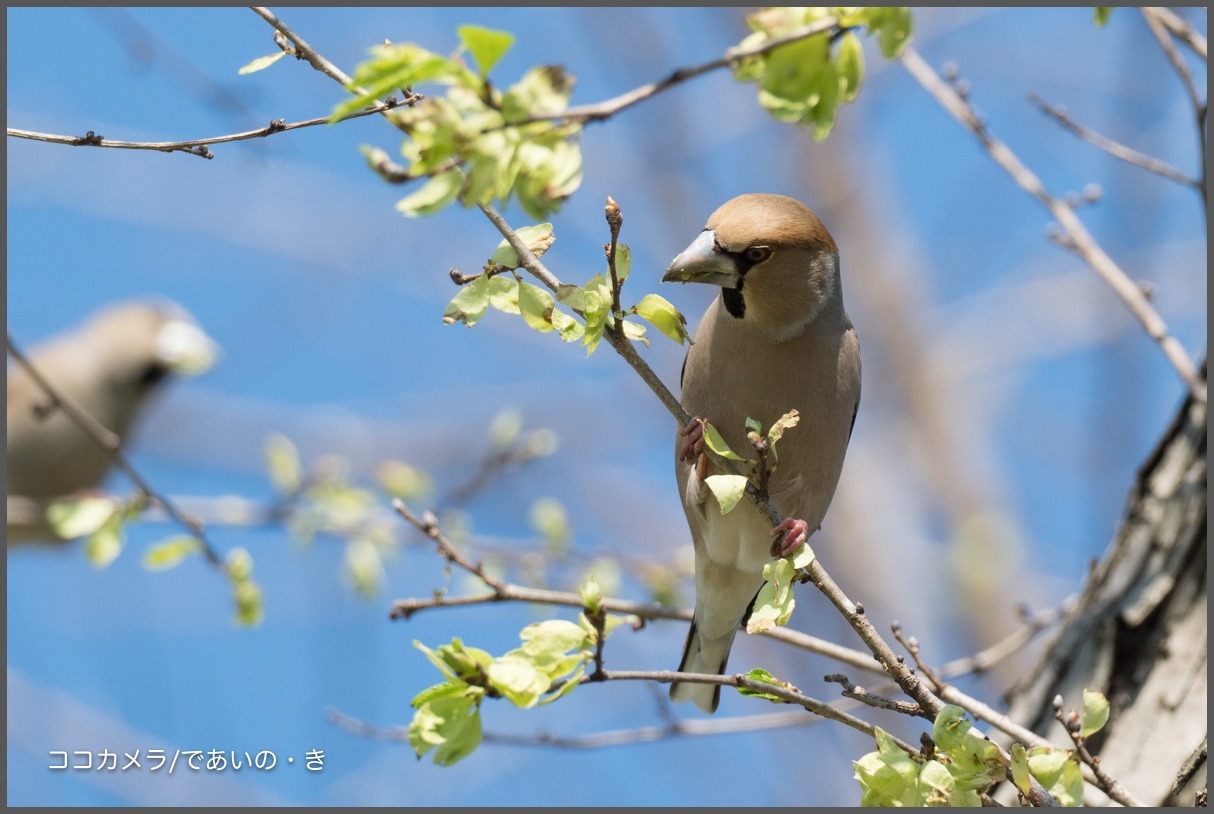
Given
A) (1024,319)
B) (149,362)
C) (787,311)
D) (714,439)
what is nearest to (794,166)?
(1024,319)

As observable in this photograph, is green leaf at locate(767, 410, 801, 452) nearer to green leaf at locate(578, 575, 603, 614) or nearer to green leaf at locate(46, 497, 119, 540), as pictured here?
green leaf at locate(578, 575, 603, 614)

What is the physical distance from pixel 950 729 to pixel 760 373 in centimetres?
144

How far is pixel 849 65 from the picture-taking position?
2248 mm

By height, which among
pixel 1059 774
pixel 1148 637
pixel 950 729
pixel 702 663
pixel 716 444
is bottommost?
pixel 1148 637

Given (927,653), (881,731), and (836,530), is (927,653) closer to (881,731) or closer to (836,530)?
(836,530)

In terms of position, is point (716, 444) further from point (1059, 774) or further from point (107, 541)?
point (107, 541)

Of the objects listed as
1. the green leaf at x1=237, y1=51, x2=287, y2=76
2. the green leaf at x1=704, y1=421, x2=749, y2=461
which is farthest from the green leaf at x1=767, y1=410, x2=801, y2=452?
the green leaf at x1=237, y1=51, x2=287, y2=76

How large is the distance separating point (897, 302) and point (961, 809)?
10.2m

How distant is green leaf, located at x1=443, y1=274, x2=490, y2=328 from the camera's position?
97.4 inches

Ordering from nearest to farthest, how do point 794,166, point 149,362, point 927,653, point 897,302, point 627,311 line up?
point 627,311 < point 149,362 < point 927,653 < point 897,302 < point 794,166

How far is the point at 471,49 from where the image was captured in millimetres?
1856

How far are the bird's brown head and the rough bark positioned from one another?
1.36m

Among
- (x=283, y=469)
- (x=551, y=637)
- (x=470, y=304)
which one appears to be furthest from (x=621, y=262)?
(x=283, y=469)

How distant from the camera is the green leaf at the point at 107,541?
4.27m
